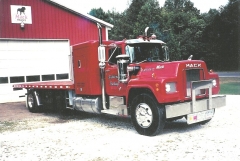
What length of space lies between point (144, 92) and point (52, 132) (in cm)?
272

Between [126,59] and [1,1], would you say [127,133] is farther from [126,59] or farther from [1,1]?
[1,1]

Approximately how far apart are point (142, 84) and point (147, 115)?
2.40 ft

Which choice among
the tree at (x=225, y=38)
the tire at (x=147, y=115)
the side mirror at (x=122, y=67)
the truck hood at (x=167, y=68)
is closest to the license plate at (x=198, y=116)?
the tire at (x=147, y=115)

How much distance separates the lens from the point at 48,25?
15891 mm

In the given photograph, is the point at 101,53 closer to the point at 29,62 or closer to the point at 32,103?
the point at 32,103

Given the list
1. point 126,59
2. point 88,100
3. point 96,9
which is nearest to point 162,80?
point 126,59

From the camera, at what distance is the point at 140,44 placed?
7652 mm

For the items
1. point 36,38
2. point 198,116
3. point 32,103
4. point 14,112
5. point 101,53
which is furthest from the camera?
point 36,38

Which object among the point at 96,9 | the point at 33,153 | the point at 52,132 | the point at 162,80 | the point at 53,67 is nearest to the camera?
the point at 33,153

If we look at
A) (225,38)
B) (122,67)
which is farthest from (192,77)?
(225,38)

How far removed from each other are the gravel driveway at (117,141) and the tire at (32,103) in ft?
8.72

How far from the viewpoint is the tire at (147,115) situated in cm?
635

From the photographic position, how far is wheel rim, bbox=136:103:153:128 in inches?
258

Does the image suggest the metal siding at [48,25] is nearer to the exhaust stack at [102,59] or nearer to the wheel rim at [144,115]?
the exhaust stack at [102,59]
